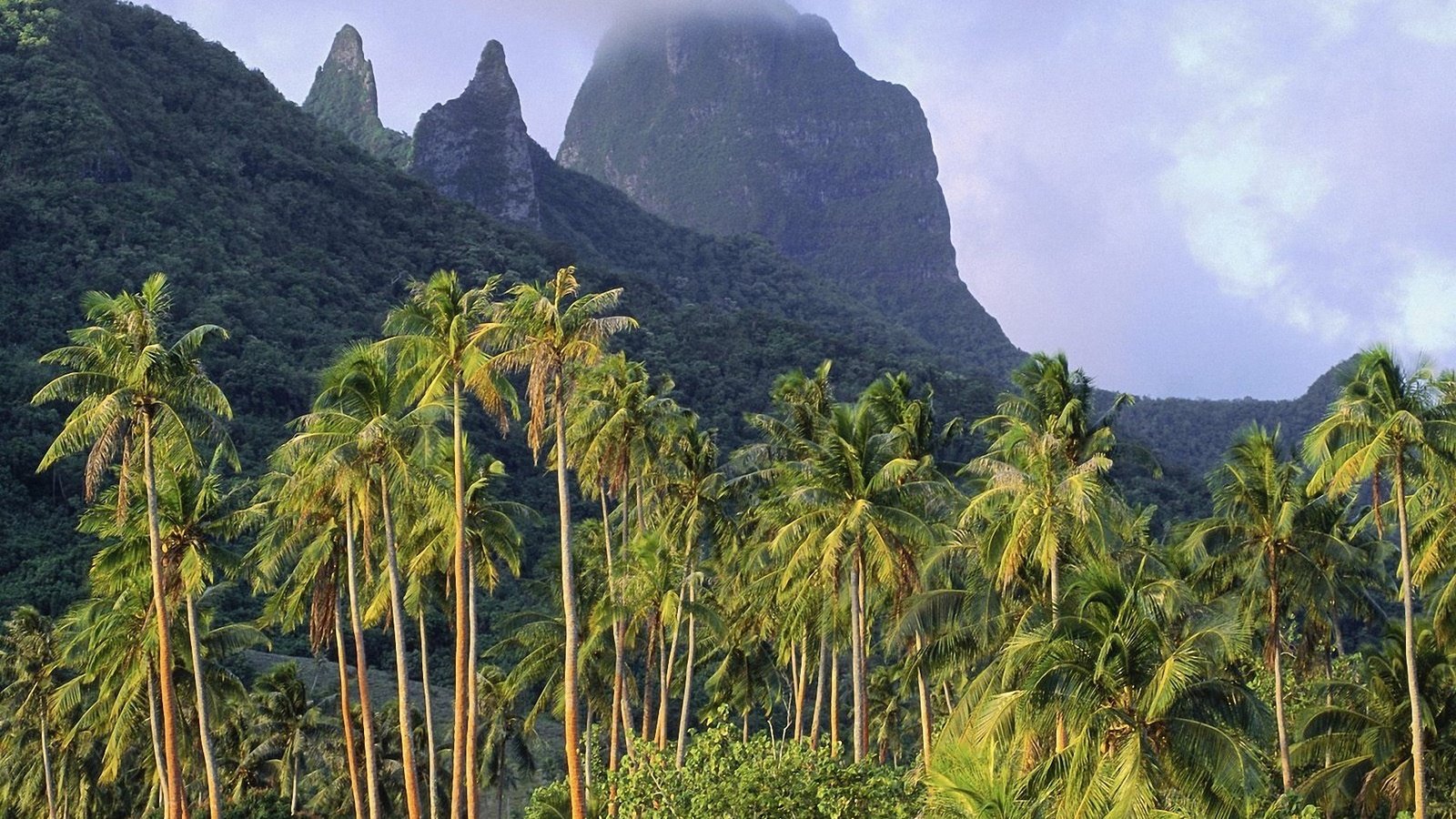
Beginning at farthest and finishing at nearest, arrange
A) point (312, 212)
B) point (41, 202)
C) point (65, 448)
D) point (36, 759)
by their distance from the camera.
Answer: point (312, 212), point (41, 202), point (36, 759), point (65, 448)

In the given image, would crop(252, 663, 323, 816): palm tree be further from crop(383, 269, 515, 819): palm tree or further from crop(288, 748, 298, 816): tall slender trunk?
crop(383, 269, 515, 819): palm tree

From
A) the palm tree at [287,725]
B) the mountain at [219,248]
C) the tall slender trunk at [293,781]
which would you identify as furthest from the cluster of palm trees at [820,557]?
the mountain at [219,248]

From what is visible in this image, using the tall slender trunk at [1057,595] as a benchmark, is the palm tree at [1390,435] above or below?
above

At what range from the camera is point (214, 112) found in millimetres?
174875

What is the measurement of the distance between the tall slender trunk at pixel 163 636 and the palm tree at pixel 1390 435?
24.9 m

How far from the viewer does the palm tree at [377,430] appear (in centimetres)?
3288

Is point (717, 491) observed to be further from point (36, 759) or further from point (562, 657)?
point (36, 759)

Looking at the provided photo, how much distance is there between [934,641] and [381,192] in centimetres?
15436

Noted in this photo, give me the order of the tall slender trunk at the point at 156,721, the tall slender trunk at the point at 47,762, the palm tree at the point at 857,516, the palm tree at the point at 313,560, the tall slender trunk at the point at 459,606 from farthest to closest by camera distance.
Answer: the tall slender trunk at the point at 47,762, the tall slender trunk at the point at 156,721, the palm tree at the point at 857,516, the palm tree at the point at 313,560, the tall slender trunk at the point at 459,606

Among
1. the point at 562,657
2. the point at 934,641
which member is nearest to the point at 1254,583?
the point at 934,641

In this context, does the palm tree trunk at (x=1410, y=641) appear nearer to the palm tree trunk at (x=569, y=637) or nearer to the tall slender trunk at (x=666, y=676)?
the palm tree trunk at (x=569, y=637)

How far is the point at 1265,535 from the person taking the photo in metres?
39.8

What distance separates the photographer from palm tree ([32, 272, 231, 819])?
104 ft

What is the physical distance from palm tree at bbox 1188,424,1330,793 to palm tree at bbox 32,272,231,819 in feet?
83.3
